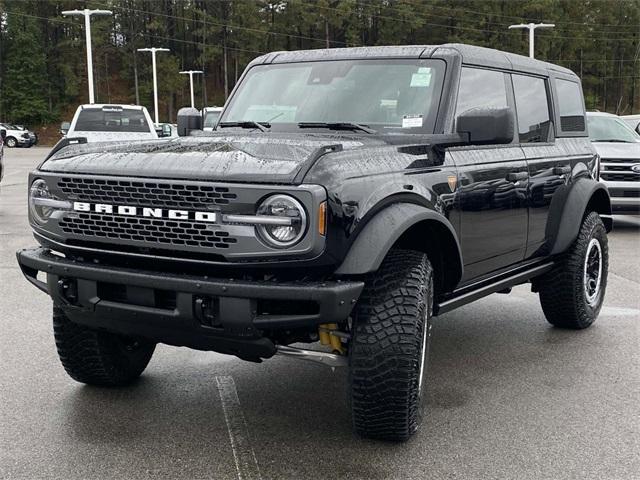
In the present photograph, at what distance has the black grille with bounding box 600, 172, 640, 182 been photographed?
39.4 ft

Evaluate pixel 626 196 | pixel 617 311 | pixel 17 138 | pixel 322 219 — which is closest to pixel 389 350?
pixel 322 219

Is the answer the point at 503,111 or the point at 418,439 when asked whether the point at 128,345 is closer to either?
the point at 418,439

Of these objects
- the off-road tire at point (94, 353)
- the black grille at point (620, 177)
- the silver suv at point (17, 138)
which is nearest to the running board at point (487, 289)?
the off-road tire at point (94, 353)

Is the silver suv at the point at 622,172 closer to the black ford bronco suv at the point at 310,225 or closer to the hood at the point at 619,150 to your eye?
the hood at the point at 619,150

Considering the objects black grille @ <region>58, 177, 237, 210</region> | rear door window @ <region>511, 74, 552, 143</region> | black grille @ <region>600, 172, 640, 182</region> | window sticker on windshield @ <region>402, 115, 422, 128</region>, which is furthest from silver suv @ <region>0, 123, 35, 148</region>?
black grille @ <region>58, 177, 237, 210</region>

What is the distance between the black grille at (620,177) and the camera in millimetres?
12016

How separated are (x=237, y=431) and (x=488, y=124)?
2052 mm

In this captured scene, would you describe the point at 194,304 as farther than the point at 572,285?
No

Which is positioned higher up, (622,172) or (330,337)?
(330,337)

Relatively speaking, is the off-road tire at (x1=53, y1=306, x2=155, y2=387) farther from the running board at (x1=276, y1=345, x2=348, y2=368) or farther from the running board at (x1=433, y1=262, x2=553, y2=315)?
the running board at (x1=433, y1=262, x2=553, y2=315)

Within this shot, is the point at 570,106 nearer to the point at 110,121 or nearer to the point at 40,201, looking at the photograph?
the point at 40,201

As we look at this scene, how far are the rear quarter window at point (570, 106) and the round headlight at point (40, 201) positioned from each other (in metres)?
3.85

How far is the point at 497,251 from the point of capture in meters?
4.92

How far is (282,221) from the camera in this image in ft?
10.9
